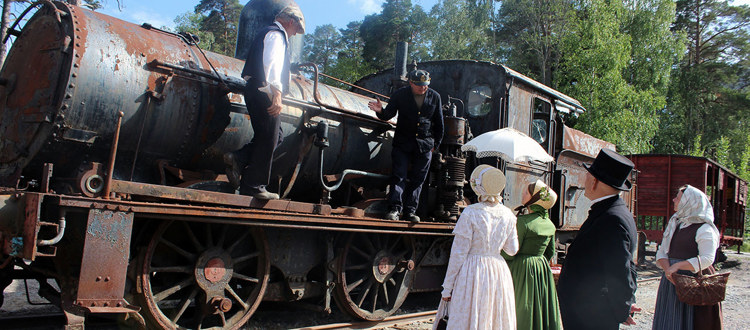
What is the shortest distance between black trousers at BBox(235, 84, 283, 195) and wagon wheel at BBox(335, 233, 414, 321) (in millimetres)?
1327

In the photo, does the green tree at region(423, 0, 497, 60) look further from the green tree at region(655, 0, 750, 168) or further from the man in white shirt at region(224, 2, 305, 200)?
the man in white shirt at region(224, 2, 305, 200)

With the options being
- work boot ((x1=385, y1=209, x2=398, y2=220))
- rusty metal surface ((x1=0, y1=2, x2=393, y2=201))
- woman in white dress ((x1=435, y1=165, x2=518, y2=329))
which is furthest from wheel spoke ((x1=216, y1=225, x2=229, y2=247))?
woman in white dress ((x1=435, y1=165, x2=518, y2=329))

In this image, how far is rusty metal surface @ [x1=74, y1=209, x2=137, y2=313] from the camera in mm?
3514

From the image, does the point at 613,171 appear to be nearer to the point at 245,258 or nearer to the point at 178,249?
the point at 245,258

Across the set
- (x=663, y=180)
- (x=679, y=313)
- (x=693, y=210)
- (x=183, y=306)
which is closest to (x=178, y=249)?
(x=183, y=306)

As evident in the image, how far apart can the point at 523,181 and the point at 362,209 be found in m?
2.94

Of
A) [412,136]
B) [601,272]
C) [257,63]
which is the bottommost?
[601,272]

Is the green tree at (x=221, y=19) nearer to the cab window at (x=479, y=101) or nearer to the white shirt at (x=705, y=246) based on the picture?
the cab window at (x=479, y=101)

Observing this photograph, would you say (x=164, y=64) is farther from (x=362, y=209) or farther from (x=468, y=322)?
(x=468, y=322)

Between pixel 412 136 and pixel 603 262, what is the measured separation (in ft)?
8.87

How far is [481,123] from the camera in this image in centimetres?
725

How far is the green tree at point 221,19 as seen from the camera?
39438 millimetres

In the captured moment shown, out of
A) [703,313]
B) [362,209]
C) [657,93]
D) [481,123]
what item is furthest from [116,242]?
[657,93]

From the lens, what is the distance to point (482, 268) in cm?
396
